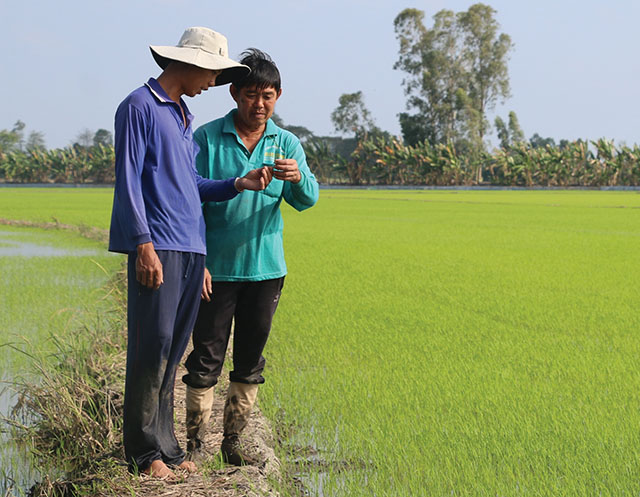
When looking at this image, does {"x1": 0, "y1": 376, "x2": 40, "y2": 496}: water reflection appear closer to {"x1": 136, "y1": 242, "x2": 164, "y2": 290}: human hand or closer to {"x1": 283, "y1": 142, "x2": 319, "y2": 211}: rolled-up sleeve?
{"x1": 136, "y1": 242, "x2": 164, "y2": 290}: human hand

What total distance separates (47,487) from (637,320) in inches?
202

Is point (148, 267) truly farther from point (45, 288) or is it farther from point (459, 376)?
point (45, 288)

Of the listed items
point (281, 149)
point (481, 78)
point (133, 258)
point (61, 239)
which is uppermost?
point (481, 78)

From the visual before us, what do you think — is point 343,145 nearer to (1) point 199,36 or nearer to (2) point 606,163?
(2) point 606,163

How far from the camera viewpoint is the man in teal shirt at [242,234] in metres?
2.80

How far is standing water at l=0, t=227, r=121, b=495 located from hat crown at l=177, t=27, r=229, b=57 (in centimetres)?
162

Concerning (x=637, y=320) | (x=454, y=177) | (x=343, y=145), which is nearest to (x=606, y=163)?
(x=454, y=177)

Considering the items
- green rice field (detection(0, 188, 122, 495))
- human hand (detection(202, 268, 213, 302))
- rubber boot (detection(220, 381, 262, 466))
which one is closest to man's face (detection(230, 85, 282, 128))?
human hand (detection(202, 268, 213, 302))

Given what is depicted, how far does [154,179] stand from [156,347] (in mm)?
526

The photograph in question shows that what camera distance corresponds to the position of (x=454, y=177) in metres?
46.3

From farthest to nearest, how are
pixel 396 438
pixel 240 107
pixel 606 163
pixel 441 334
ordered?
pixel 606 163, pixel 441 334, pixel 396 438, pixel 240 107

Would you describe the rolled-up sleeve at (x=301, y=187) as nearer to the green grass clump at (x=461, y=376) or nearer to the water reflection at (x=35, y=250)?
the green grass clump at (x=461, y=376)

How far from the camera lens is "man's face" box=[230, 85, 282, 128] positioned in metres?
2.77

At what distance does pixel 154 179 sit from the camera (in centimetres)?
239
